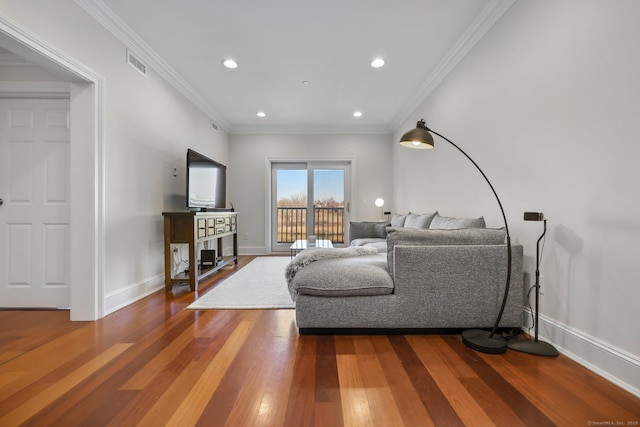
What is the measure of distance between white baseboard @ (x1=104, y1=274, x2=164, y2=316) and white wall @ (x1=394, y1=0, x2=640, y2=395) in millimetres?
3502

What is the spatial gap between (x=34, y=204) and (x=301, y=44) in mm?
3003

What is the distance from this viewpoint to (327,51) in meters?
2.92

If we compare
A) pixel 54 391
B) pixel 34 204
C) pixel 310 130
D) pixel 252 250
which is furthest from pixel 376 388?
pixel 310 130

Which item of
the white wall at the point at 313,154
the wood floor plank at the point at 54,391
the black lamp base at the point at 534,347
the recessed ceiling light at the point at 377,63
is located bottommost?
the wood floor plank at the point at 54,391

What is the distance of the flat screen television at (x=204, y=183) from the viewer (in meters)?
3.38

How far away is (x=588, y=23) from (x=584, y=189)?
0.95 m

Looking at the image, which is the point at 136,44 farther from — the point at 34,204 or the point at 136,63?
the point at 34,204

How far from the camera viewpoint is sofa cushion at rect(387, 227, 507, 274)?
6.40 ft

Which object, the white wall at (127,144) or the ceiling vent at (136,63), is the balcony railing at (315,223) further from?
the ceiling vent at (136,63)

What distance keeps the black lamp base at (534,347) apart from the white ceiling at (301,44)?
8.35 ft

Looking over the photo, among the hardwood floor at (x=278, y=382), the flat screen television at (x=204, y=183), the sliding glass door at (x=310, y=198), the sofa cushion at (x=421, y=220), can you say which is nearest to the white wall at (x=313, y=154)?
the sliding glass door at (x=310, y=198)

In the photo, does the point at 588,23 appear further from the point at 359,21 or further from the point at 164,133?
the point at 164,133

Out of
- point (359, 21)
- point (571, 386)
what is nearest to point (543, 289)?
point (571, 386)

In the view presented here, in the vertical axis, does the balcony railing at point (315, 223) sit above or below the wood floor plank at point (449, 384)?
above
